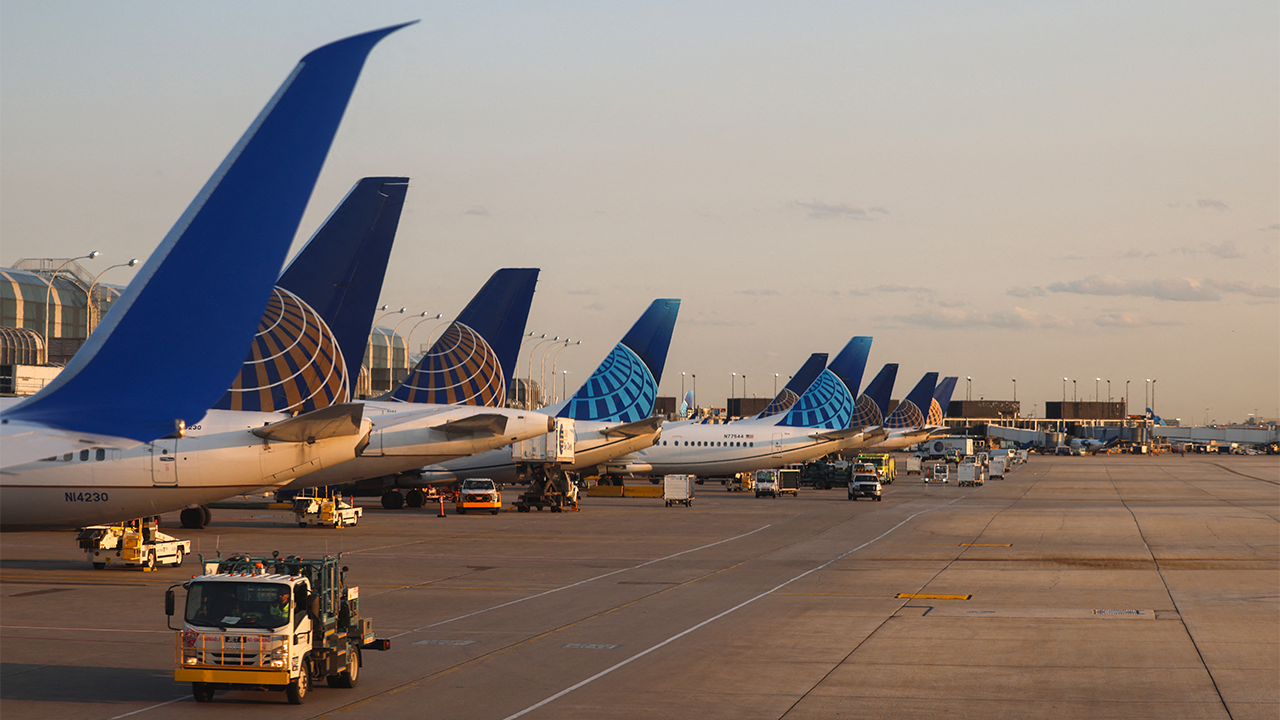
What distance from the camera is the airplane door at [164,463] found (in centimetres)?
2321

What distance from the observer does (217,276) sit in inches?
411

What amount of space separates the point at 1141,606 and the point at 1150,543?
18.9 m

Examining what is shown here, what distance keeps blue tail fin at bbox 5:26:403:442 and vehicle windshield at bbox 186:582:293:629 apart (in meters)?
7.90

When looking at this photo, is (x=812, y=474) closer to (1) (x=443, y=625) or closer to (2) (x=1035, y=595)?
(2) (x=1035, y=595)

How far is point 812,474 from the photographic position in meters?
96.9

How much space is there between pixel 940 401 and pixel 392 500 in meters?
129

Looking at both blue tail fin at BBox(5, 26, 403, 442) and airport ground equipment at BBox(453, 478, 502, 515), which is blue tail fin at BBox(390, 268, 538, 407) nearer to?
airport ground equipment at BBox(453, 478, 502, 515)

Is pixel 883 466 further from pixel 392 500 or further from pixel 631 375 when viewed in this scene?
pixel 392 500

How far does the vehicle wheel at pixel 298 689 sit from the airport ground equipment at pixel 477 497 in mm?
42316

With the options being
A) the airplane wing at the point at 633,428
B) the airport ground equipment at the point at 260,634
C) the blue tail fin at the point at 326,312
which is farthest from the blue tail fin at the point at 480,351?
the airport ground equipment at the point at 260,634

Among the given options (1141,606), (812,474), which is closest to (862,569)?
(1141,606)

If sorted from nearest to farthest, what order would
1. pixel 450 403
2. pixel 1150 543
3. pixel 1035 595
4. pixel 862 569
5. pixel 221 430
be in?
1. pixel 221 430
2. pixel 1035 595
3. pixel 862 569
4. pixel 1150 543
5. pixel 450 403

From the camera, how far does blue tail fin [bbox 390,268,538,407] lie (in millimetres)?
50812

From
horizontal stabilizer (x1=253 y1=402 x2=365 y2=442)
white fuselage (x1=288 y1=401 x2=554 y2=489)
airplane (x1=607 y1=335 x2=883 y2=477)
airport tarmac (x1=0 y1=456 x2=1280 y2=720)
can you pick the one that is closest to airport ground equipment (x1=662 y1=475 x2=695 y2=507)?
airplane (x1=607 y1=335 x2=883 y2=477)
